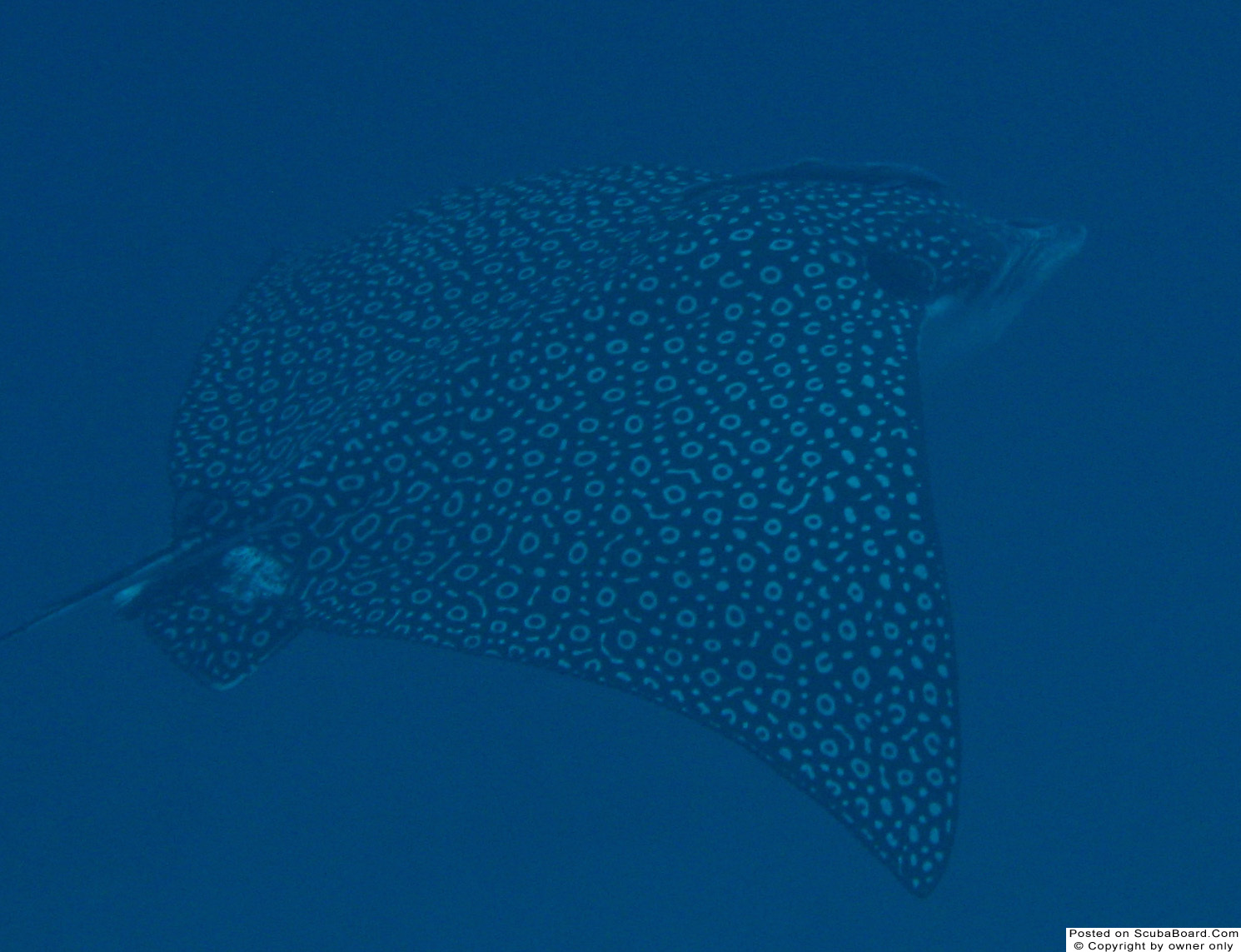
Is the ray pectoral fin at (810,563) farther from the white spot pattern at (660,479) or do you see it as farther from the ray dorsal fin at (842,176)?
the ray dorsal fin at (842,176)

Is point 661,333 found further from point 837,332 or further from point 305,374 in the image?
point 305,374

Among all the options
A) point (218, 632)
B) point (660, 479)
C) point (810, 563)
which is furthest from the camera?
point (218, 632)

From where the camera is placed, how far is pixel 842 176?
5.20 metres

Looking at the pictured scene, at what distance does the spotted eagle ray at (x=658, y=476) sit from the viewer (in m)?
3.54

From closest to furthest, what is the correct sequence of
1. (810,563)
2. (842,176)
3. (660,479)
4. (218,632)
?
(810,563) < (660,479) < (218,632) < (842,176)

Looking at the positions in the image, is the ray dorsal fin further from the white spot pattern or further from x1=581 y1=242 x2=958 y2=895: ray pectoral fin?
x1=581 y1=242 x2=958 y2=895: ray pectoral fin

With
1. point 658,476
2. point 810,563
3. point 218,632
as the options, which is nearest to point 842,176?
point 658,476

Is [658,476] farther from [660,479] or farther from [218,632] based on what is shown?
[218,632]

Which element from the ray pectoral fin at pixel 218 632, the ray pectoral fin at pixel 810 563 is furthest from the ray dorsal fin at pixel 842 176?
the ray pectoral fin at pixel 218 632

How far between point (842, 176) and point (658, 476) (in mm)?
2201

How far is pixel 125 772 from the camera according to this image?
21.6ft

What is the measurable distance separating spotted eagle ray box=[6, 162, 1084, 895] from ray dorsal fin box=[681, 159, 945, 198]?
0.04 ft

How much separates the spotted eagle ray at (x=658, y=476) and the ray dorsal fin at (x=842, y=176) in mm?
13

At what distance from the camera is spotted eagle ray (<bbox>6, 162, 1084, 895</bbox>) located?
354cm
